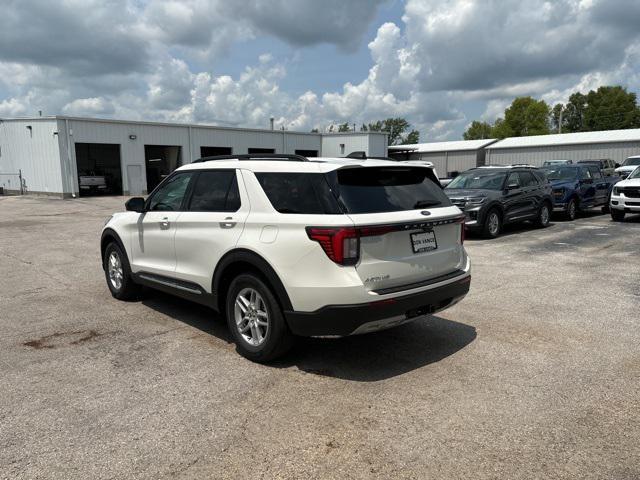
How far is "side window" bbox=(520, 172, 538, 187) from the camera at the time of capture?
13.4 m

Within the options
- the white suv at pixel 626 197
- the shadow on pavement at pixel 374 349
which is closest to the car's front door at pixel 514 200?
the white suv at pixel 626 197

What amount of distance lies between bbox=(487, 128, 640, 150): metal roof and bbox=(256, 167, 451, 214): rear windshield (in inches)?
1740

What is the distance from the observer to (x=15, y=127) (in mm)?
31062

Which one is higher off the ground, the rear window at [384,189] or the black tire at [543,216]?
the rear window at [384,189]

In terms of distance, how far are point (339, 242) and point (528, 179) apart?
1158cm

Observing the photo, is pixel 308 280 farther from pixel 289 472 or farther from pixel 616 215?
pixel 616 215

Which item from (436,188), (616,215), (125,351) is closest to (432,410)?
(436,188)

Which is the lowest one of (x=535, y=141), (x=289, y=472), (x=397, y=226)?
(x=289, y=472)

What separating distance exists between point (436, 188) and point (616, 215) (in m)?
13.0

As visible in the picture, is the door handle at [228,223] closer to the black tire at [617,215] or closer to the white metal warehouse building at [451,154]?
the black tire at [617,215]

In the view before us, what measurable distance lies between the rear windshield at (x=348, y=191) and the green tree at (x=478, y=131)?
113 m

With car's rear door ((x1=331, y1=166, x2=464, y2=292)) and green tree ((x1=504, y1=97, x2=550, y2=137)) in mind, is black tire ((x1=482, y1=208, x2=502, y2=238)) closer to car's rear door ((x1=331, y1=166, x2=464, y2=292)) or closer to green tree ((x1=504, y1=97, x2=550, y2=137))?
car's rear door ((x1=331, y1=166, x2=464, y2=292))

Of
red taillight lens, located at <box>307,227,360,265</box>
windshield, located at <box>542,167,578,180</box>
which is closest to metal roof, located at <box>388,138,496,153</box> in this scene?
windshield, located at <box>542,167,578,180</box>

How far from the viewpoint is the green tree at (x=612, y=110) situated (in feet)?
282
